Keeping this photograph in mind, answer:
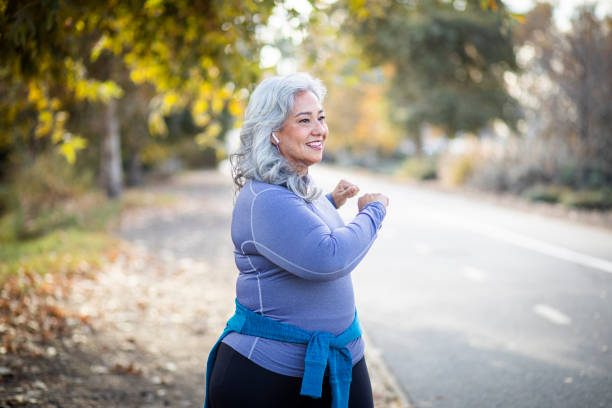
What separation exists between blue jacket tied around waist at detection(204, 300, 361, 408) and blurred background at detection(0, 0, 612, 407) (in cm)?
203

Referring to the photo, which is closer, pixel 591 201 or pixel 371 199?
pixel 371 199

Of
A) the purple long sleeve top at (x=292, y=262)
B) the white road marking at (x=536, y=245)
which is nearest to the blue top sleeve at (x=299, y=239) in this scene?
the purple long sleeve top at (x=292, y=262)

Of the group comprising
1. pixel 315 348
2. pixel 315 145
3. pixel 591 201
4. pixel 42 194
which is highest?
pixel 315 145

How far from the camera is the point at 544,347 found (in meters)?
4.60

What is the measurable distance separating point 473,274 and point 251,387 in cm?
587

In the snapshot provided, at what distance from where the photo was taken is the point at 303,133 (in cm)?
207

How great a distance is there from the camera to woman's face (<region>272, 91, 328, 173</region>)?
207 cm

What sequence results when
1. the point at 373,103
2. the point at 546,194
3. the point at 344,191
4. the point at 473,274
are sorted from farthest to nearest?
the point at 373,103, the point at 546,194, the point at 473,274, the point at 344,191

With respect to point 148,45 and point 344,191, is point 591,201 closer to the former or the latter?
point 148,45

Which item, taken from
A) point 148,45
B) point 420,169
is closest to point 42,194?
point 148,45

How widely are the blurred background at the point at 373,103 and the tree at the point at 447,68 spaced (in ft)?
0.31

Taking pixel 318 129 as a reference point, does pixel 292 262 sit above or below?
below

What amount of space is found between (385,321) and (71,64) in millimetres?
4069

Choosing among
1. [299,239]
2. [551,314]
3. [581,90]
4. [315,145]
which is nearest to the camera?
[299,239]
